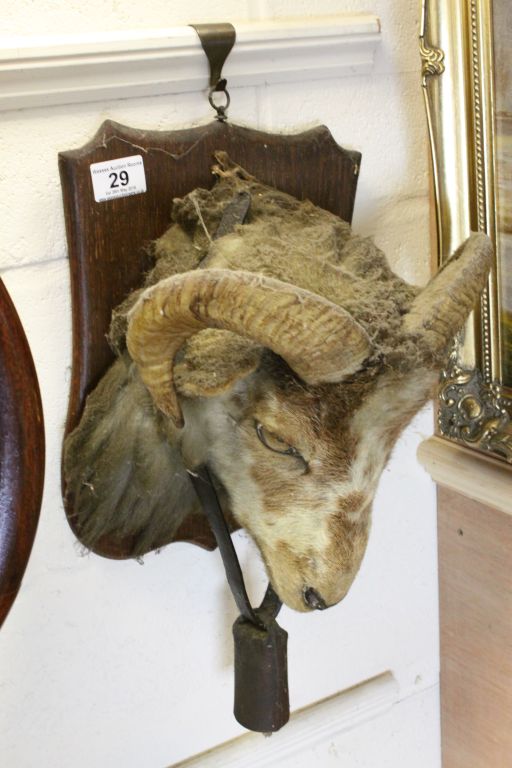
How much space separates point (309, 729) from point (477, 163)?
0.75 meters

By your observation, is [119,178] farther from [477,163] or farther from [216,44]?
[477,163]

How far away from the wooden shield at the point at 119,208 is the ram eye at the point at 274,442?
0.20 metres

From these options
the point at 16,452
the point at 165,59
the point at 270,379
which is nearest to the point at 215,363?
the point at 270,379

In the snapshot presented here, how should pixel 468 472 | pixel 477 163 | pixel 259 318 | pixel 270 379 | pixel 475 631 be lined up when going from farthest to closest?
pixel 475 631 → pixel 468 472 → pixel 477 163 → pixel 270 379 → pixel 259 318

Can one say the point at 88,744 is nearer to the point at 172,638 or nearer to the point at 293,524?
the point at 172,638

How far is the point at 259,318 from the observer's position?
678 millimetres

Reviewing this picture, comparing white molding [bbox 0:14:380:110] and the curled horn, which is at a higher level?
white molding [bbox 0:14:380:110]

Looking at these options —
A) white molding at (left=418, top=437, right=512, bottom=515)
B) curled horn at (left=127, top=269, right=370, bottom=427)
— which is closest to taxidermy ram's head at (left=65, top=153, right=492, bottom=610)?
curled horn at (left=127, top=269, right=370, bottom=427)

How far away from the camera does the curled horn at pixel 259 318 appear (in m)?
0.67

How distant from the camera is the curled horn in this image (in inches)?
26.5

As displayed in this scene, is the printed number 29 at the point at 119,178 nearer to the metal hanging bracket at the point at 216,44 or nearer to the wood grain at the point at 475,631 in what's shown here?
the metal hanging bracket at the point at 216,44

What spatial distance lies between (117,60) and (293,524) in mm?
453

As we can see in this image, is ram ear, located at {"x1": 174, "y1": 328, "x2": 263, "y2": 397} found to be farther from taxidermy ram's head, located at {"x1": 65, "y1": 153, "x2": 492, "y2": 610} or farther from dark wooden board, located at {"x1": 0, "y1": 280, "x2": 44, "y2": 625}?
dark wooden board, located at {"x1": 0, "y1": 280, "x2": 44, "y2": 625}

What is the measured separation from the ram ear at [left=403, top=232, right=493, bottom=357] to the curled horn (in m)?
0.07
